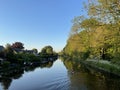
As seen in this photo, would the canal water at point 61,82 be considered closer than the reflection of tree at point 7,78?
Yes

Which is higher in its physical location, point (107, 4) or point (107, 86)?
point (107, 4)

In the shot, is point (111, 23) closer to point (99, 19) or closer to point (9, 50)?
point (99, 19)

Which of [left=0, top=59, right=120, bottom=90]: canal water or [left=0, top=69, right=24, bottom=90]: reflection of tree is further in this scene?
[left=0, top=69, right=24, bottom=90]: reflection of tree

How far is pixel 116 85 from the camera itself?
31.4 metres

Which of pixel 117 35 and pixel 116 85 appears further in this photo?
pixel 116 85

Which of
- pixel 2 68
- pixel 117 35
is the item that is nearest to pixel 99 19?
pixel 117 35

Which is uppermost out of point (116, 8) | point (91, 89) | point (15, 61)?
point (116, 8)

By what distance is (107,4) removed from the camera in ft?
95.6

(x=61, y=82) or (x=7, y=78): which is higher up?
(x=7, y=78)

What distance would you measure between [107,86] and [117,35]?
6.73 metres

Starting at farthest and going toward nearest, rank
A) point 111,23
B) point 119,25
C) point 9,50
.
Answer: point 9,50 → point 111,23 → point 119,25

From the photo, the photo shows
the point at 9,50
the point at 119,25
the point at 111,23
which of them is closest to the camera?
the point at 119,25

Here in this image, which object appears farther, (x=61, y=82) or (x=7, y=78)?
(x=7, y=78)

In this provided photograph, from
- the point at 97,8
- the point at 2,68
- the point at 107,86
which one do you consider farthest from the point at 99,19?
the point at 2,68
